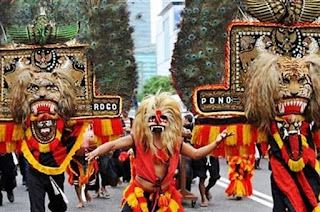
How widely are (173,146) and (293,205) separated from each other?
1.30 m

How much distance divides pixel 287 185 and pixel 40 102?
2.89 meters

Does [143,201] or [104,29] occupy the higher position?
[104,29]

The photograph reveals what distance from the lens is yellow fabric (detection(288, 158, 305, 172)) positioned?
7.88m

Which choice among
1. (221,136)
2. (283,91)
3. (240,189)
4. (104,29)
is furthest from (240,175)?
(221,136)

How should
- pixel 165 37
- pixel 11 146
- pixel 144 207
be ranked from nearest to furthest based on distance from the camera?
pixel 144 207 → pixel 11 146 → pixel 165 37

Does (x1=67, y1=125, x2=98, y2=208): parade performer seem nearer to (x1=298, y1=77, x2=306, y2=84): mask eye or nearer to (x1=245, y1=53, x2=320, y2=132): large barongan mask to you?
(x1=245, y1=53, x2=320, y2=132): large barongan mask

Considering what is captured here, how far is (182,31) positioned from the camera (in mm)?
15273

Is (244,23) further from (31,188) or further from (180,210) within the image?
(31,188)

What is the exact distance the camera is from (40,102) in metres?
9.05

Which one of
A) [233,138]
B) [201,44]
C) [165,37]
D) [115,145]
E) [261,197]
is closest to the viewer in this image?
[115,145]

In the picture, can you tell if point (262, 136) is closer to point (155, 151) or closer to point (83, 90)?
point (155, 151)

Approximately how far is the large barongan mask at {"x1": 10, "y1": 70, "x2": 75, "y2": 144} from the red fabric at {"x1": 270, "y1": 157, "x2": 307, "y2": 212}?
8.33ft

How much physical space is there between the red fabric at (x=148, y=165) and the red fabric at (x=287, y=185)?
1.05m

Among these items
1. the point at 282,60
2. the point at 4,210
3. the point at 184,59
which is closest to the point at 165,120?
the point at 282,60
